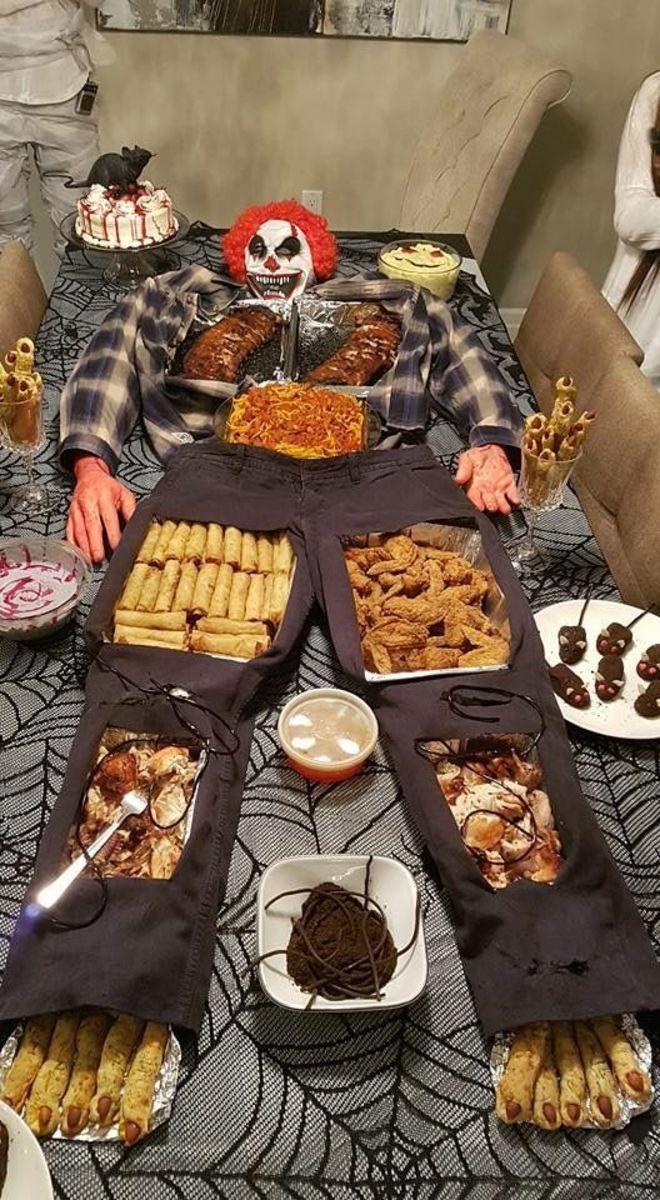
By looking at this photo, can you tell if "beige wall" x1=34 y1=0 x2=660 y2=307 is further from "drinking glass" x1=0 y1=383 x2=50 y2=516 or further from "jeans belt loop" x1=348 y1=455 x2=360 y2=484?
"jeans belt loop" x1=348 y1=455 x2=360 y2=484

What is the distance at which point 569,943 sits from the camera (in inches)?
39.6

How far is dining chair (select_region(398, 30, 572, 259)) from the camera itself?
294cm

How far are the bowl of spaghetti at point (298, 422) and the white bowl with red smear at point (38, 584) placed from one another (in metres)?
0.48

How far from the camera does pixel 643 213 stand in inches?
107

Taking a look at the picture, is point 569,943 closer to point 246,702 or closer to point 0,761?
point 246,702

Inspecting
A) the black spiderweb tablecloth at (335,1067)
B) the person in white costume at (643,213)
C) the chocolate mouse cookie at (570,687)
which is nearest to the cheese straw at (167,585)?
the black spiderweb tablecloth at (335,1067)

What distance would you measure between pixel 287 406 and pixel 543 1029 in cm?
130

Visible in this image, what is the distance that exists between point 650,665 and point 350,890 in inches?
23.7

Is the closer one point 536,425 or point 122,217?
point 536,425

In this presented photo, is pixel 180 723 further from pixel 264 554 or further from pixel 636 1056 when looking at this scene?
pixel 636 1056

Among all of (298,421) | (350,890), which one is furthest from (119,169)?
(350,890)

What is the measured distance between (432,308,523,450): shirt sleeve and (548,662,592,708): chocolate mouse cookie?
64cm

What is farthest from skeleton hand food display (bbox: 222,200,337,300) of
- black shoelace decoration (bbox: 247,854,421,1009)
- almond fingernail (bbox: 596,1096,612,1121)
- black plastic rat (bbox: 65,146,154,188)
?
almond fingernail (bbox: 596,1096,612,1121)

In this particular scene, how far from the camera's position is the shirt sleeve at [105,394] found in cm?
179
